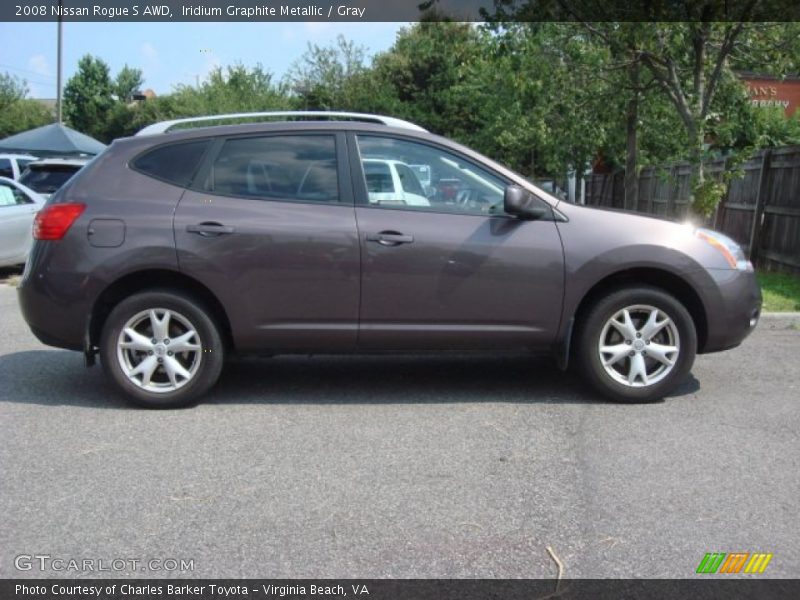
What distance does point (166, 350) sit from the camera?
5.50 meters

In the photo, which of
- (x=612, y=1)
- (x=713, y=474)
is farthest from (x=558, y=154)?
(x=713, y=474)

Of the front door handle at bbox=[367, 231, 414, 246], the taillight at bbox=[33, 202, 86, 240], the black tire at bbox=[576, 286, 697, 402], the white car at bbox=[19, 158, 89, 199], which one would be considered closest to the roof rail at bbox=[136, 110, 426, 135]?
the taillight at bbox=[33, 202, 86, 240]

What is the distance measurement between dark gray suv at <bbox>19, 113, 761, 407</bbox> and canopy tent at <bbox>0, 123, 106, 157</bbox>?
17.6 metres

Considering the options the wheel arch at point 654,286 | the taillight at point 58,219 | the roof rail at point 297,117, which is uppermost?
the roof rail at point 297,117

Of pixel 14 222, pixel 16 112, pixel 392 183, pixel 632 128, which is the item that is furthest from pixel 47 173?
pixel 16 112

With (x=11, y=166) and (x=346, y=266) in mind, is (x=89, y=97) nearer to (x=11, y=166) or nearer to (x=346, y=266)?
(x=11, y=166)

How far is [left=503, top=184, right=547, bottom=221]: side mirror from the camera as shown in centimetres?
533

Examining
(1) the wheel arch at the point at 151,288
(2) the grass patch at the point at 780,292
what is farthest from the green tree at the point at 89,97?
(1) the wheel arch at the point at 151,288

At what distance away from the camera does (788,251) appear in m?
12.0

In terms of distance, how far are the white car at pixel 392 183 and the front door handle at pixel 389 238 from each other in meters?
0.26

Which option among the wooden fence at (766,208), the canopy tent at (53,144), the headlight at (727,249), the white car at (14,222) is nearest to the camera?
the headlight at (727,249)

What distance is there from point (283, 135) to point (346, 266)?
3.36 ft

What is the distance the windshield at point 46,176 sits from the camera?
16.8 metres

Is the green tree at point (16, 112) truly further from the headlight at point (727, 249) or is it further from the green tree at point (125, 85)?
the headlight at point (727, 249)
